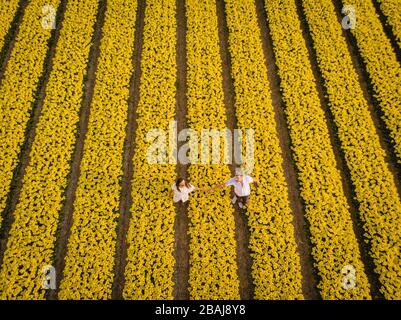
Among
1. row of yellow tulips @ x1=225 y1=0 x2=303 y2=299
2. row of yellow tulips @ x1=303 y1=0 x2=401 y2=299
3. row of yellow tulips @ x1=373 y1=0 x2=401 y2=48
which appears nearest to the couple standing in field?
row of yellow tulips @ x1=225 y1=0 x2=303 y2=299

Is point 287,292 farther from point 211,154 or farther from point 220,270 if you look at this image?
point 211,154

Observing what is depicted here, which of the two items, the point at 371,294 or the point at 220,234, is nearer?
the point at 371,294

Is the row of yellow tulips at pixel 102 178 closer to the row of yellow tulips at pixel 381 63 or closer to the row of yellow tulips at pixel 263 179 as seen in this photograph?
the row of yellow tulips at pixel 263 179

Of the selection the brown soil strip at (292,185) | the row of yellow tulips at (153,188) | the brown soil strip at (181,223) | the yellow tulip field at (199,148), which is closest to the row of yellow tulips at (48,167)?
the yellow tulip field at (199,148)

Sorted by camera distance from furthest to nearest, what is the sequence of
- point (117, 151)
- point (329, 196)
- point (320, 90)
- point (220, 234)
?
point (320, 90) → point (117, 151) → point (329, 196) → point (220, 234)

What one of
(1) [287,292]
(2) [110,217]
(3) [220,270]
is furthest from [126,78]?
(1) [287,292]

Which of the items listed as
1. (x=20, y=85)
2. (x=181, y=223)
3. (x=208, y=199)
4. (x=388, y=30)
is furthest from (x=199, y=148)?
(x=388, y=30)

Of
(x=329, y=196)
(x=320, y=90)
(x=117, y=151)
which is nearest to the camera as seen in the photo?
(x=329, y=196)
